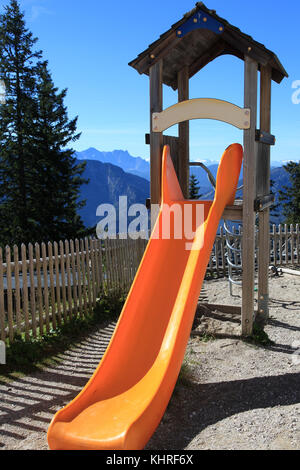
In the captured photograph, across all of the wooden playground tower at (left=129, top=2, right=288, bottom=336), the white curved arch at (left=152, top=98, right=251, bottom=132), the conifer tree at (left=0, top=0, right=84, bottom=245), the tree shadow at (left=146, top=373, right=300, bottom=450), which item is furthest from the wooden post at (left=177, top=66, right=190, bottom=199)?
the conifer tree at (left=0, top=0, right=84, bottom=245)

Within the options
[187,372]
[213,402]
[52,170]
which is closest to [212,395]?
[213,402]

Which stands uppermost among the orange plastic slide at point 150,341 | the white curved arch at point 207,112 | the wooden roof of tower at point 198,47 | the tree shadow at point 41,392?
the wooden roof of tower at point 198,47

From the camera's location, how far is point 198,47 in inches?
278

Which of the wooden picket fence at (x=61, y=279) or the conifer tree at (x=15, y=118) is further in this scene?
the conifer tree at (x=15, y=118)

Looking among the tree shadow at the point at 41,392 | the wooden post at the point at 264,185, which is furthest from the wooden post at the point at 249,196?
the tree shadow at the point at 41,392

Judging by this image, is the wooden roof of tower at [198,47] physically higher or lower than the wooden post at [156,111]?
higher

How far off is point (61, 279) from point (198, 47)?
15.2 ft

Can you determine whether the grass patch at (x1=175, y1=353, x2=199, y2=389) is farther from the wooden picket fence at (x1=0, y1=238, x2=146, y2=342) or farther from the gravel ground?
the wooden picket fence at (x1=0, y1=238, x2=146, y2=342)

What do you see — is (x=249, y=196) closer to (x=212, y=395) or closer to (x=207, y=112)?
(x=207, y=112)

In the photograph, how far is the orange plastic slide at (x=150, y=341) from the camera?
3.16m

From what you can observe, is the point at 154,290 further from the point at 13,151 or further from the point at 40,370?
the point at 13,151

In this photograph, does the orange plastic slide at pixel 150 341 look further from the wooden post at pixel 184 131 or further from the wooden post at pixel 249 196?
the wooden post at pixel 184 131
